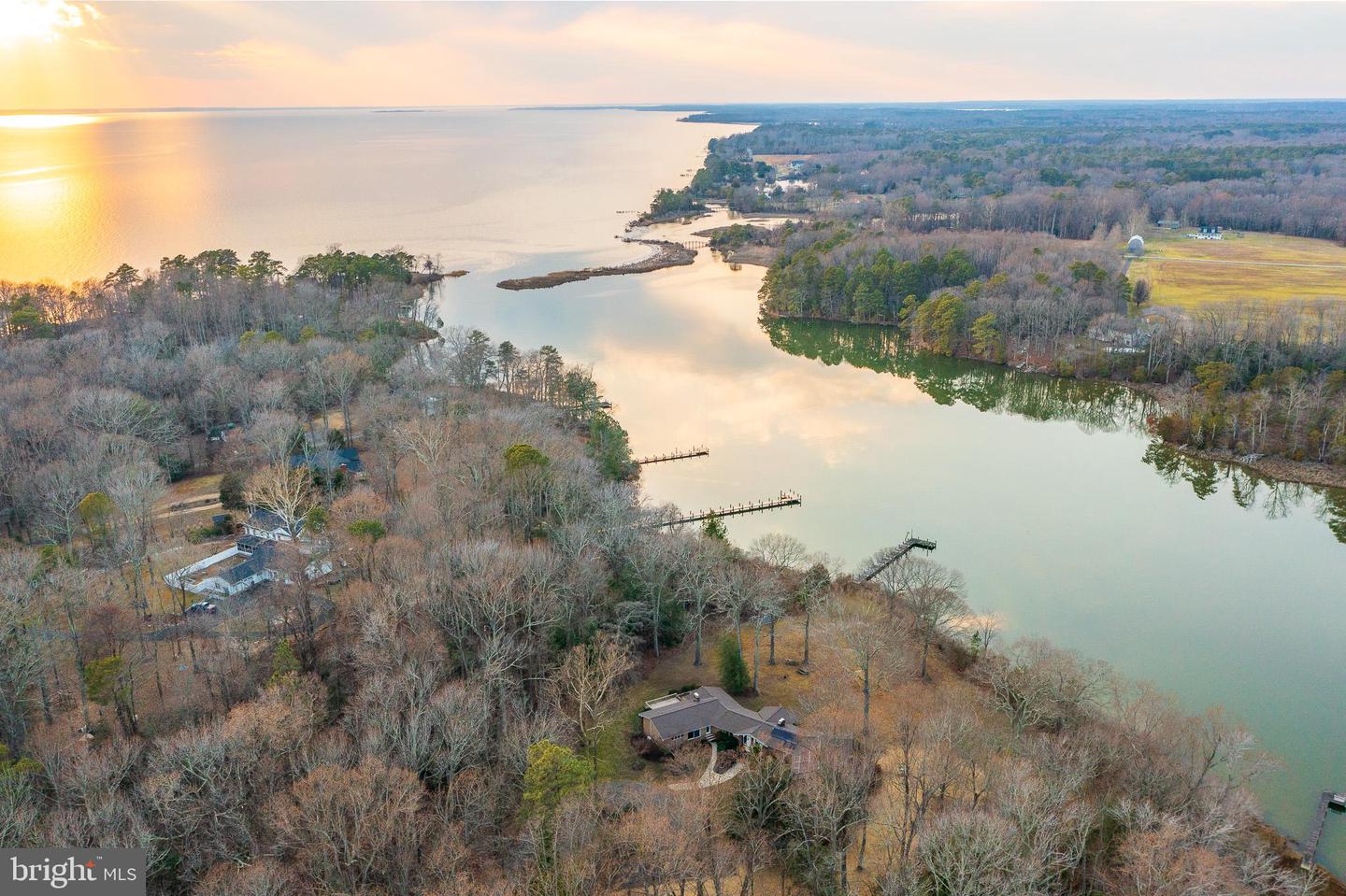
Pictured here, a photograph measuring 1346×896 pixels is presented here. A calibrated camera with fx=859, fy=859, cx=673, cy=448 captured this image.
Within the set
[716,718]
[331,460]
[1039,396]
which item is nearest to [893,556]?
[716,718]

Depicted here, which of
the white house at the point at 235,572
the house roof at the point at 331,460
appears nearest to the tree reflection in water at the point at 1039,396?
the house roof at the point at 331,460

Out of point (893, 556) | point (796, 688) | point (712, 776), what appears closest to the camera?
point (712, 776)

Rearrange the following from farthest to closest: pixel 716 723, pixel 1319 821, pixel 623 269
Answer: pixel 623 269, pixel 716 723, pixel 1319 821

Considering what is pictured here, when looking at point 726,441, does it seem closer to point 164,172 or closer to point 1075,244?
point 1075,244

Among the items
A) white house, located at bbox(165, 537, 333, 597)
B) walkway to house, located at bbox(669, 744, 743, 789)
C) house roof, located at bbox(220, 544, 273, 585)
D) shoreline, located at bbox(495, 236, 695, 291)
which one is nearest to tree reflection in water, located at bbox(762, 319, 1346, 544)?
shoreline, located at bbox(495, 236, 695, 291)

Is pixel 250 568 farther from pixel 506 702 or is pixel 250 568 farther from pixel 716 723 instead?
pixel 716 723

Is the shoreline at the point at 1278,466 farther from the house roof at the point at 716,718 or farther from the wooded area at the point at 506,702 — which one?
the house roof at the point at 716,718

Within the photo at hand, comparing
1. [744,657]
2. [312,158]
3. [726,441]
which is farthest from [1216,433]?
[312,158]
